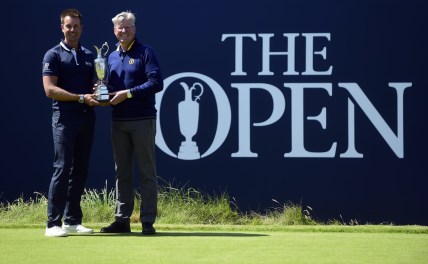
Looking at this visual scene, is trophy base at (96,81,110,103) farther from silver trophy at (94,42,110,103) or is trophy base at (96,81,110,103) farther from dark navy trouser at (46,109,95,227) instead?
dark navy trouser at (46,109,95,227)

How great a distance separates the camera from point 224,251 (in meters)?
5.82

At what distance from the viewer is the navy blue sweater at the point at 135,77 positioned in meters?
6.64

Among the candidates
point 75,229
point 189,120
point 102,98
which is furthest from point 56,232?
point 189,120

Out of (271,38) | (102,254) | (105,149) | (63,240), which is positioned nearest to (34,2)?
(105,149)

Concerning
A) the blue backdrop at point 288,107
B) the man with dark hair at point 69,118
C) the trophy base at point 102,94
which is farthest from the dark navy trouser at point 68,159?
the blue backdrop at point 288,107

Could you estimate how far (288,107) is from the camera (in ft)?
27.3

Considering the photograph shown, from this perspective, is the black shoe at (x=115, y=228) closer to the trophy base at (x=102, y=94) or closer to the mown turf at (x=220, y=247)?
the mown turf at (x=220, y=247)

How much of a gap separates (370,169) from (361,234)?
1252 millimetres

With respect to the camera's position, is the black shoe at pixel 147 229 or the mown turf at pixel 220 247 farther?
the black shoe at pixel 147 229

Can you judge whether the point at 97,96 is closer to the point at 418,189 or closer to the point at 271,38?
the point at 271,38

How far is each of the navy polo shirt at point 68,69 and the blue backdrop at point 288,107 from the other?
1.81 m

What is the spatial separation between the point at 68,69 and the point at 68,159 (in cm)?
65

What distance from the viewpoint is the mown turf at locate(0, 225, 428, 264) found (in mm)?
5465

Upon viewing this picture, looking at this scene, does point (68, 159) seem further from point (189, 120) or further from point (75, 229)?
point (189, 120)
